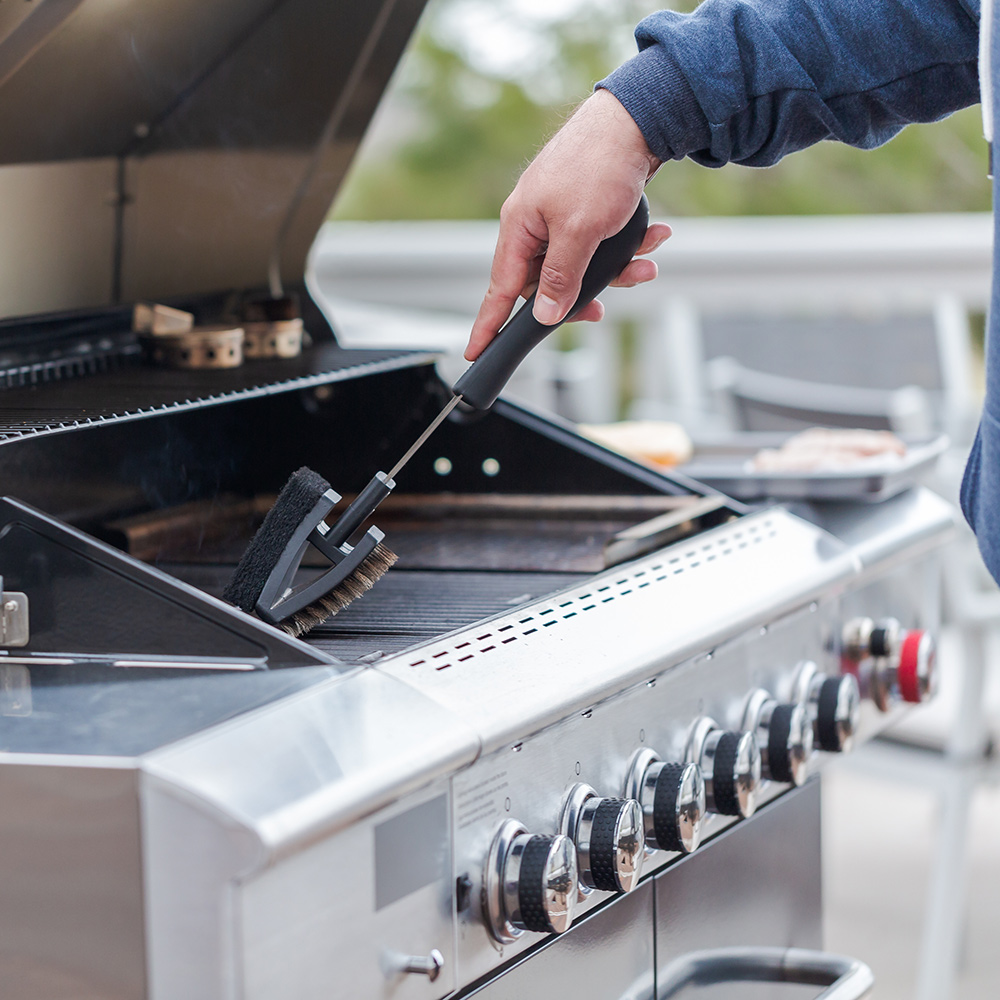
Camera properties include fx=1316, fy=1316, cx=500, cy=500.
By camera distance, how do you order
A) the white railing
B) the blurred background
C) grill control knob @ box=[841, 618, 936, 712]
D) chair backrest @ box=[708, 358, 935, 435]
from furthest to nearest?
the white railing
the blurred background
chair backrest @ box=[708, 358, 935, 435]
grill control knob @ box=[841, 618, 936, 712]

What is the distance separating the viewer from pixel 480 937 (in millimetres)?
803

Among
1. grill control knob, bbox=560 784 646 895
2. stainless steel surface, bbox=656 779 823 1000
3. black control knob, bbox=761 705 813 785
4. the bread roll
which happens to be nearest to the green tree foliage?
the bread roll

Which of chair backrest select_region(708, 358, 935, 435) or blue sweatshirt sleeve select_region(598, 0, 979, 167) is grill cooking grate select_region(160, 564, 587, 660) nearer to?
blue sweatshirt sleeve select_region(598, 0, 979, 167)

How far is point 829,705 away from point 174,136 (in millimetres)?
784

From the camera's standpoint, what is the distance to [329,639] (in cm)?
93

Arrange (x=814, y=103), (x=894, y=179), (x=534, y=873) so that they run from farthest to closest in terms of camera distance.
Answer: (x=894, y=179)
(x=814, y=103)
(x=534, y=873)

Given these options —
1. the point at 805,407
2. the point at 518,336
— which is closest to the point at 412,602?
the point at 518,336

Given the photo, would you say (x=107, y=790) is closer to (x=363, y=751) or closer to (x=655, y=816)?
(x=363, y=751)

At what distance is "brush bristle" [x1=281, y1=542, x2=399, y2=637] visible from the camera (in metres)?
0.91

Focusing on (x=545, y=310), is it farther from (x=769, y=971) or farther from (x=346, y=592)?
(x=769, y=971)

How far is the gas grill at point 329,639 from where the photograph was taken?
26.0 inches

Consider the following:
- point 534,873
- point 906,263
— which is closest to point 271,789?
point 534,873

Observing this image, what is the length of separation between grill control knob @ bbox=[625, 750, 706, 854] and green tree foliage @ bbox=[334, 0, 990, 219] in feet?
26.0

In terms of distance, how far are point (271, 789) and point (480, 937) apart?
0.75 ft
